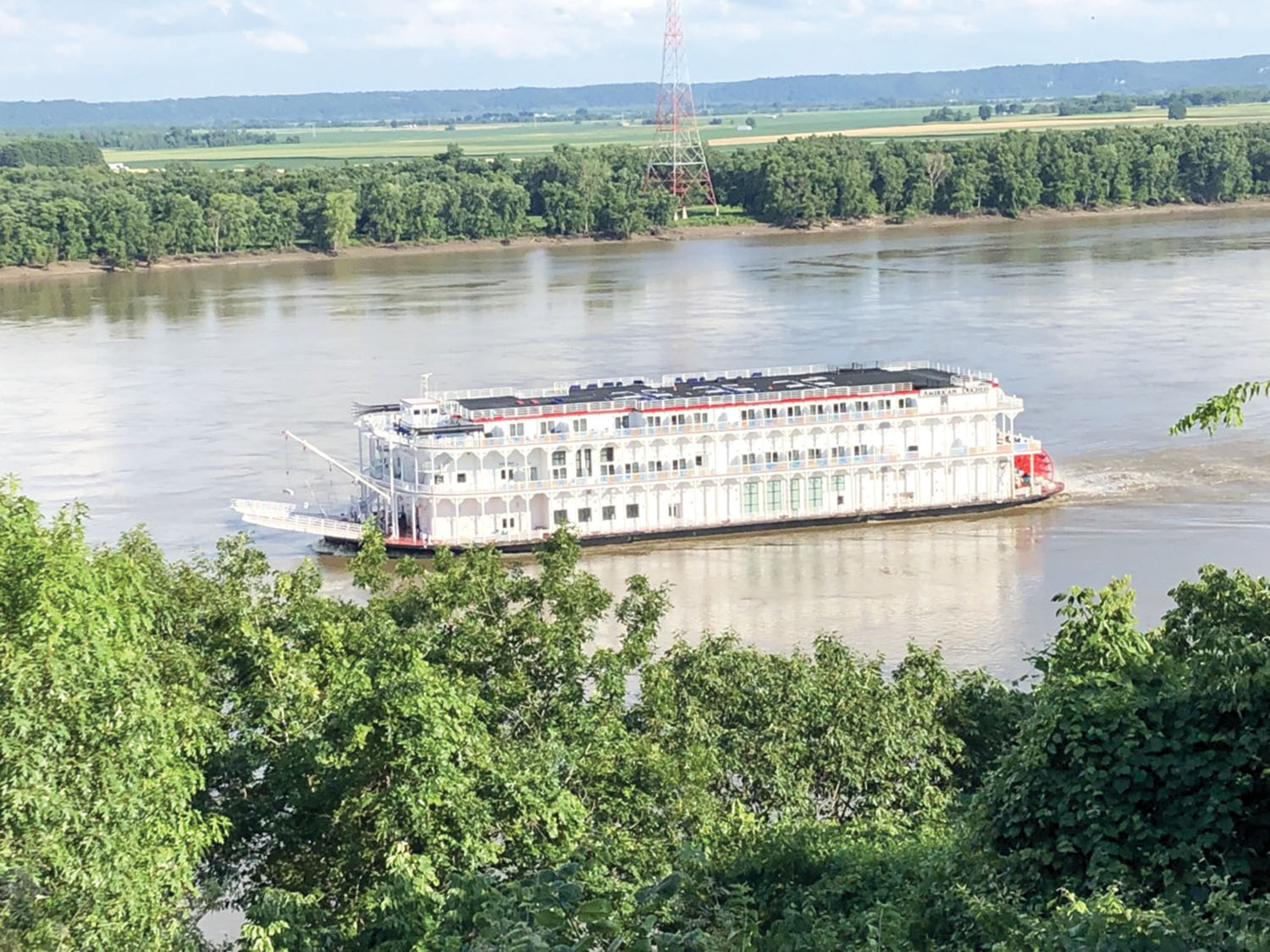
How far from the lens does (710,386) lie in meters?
25.8

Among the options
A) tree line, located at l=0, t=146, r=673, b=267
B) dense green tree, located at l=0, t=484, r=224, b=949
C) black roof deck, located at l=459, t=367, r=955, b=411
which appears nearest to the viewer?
dense green tree, located at l=0, t=484, r=224, b=949

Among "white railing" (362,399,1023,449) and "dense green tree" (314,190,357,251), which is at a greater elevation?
"dense green tree" (314,190,357,251)

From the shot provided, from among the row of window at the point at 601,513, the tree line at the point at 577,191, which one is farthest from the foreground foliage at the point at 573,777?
the tree line at the point at 577,191

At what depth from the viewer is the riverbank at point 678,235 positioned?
56500mm

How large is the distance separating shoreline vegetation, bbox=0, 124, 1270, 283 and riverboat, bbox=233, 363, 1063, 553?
114 feet

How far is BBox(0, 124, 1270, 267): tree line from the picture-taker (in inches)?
2287

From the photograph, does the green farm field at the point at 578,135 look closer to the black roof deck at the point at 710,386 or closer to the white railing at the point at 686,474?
the black roof deck at the point at 710,386

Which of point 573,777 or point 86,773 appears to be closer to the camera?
point 86,773

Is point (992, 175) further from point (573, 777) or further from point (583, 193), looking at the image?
point (573, 777)

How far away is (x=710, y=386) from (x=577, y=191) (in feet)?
127

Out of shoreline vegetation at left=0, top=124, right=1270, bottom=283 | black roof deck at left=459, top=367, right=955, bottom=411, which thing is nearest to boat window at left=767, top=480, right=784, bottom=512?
black roof deck at left=459, top=367, right=955, bottom=411

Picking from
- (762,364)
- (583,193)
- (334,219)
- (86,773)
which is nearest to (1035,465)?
(762,364)

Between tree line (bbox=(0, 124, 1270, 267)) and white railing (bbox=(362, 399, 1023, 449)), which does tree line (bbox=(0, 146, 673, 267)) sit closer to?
tree line (bbox=(0, 124, 1270, 267))

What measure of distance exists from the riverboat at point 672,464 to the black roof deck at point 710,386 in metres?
0.08
